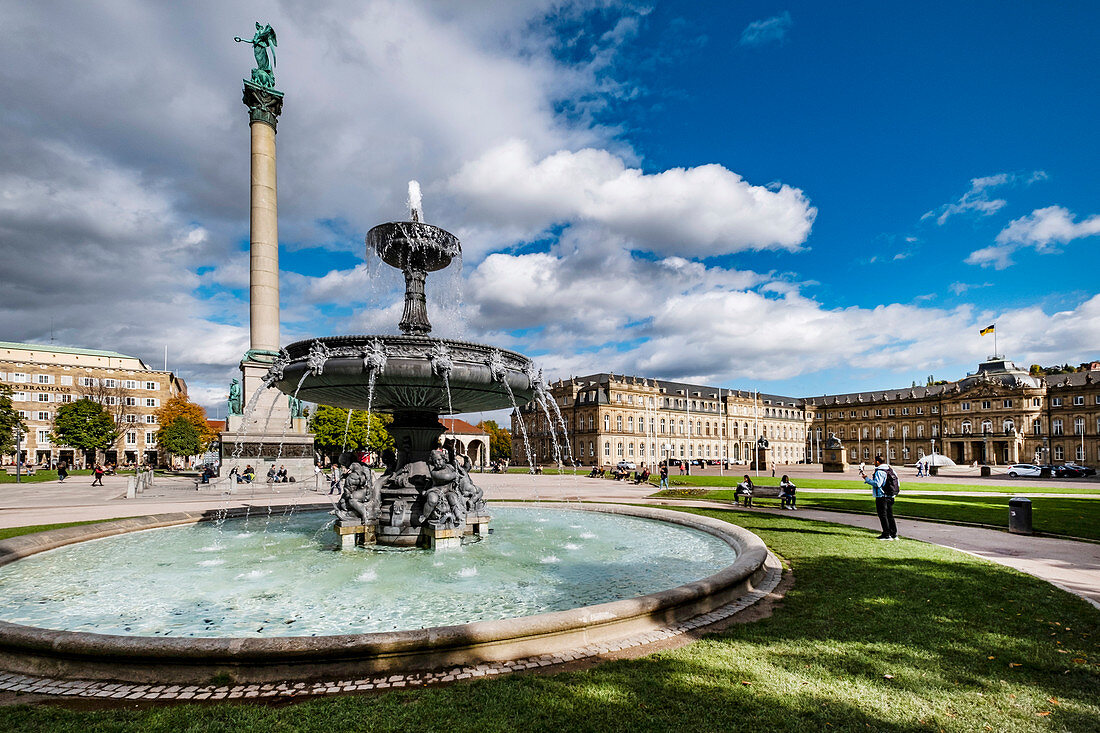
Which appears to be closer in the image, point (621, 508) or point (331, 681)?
point (331, 681)

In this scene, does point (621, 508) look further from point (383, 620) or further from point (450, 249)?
point (383, 620)

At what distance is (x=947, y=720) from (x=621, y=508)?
12.3m

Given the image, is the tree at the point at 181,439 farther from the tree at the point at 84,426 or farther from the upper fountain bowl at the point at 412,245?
the upper fountain bowl at the point at 412,245

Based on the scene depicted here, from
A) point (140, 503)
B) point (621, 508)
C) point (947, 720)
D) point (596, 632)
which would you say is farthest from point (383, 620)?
point (140, 503)

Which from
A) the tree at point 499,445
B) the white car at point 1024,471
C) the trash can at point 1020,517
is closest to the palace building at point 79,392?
the tree at point 499,445

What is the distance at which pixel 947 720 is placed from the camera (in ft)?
12.6

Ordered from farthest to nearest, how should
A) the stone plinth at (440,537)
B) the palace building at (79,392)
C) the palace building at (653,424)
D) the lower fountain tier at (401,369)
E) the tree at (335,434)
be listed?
the palace building at (653,424) < the palace building at (79,392) < the tree at (335,434) < the stone plinth at (440,537) < the lower fountain tier at (401,369)

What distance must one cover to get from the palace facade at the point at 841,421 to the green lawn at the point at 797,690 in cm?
7093

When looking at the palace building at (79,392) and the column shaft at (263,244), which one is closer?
the column shaft at (263,244)

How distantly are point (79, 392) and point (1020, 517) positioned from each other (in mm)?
105688

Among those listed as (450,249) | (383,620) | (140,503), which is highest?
(450,249)

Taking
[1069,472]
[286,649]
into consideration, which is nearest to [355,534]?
[286,649]

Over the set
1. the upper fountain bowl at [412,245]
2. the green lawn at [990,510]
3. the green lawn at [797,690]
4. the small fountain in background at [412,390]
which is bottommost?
the green lawn at [990,510]

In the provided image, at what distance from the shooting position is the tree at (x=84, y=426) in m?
55.0
